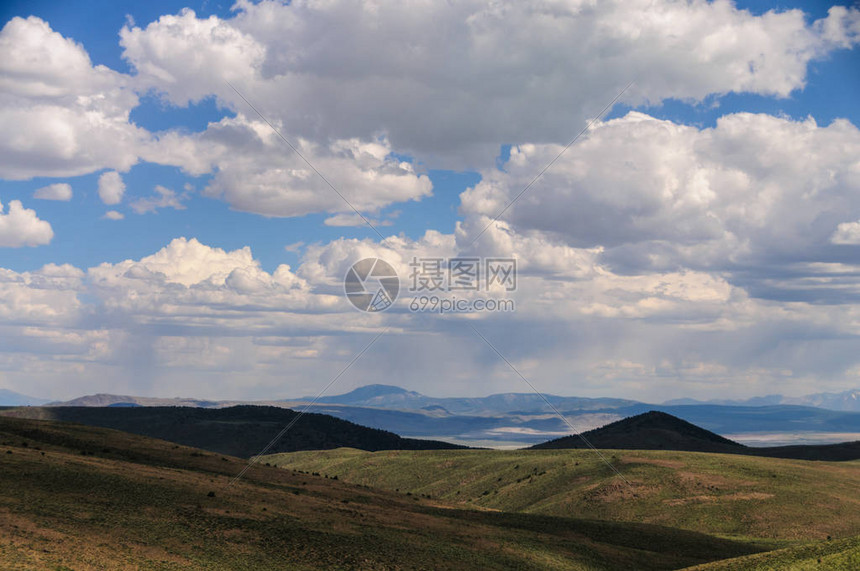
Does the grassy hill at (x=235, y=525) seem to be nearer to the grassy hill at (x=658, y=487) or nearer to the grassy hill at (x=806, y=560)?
the grassy hill at (x=806, y=560)

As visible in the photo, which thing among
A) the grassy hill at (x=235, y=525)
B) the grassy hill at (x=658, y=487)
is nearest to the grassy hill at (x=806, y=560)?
the grassy hill at (x=235, y=525)

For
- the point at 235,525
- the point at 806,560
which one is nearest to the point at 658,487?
the point at 806,560

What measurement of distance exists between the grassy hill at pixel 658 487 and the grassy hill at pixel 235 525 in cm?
1950

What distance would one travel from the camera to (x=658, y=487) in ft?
387

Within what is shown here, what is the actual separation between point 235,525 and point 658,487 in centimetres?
7981

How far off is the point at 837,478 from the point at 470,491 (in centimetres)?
6211

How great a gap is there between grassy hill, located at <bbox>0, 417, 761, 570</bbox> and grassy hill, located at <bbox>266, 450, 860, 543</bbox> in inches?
768

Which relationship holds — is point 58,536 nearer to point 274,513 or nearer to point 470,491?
point 274,513

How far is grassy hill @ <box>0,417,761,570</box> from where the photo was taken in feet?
162

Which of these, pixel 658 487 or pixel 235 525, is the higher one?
pixel 235 525

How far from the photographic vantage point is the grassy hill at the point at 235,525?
162 ft

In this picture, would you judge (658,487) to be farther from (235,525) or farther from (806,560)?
(235,525)

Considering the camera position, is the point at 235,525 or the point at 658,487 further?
the point at 658,487

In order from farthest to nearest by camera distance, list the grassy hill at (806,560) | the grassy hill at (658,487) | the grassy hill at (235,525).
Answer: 1. the grassy hill at (658,487)
2. the grassy hill at (235,525)
3. the grassy hill at (806,560)
